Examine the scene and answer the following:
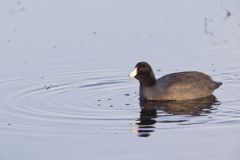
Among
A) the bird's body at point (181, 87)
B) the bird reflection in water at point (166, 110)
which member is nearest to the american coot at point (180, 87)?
the bird's body at point (181, 87)

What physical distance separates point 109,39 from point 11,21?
3.03m

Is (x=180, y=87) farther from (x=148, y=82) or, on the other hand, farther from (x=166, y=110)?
(x=166, y=110)

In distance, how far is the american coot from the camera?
15.9 metres

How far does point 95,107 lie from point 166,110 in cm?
119

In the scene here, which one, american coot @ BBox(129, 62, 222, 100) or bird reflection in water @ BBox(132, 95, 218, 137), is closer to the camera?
bird reflection in water @ BBox(132, 95, 218, 137)

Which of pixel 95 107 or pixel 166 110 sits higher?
pixel 95 107

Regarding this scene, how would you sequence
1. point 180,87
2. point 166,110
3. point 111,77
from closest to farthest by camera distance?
point 166,110
point 180,87
point 111,77

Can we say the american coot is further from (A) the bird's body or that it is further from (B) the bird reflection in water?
(B) the bird reflection in water

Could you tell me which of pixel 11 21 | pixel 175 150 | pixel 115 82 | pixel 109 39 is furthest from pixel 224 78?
pixel 11 21

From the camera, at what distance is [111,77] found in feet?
55.3

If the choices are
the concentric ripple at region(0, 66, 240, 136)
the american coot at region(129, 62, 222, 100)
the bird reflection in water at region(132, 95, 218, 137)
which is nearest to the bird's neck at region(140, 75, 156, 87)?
the american coot at region(129, 62, 222, 100)

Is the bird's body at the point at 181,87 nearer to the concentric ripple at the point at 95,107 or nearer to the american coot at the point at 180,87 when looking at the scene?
the american coot at the point at 180,87

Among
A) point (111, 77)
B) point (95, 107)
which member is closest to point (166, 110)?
point (95, 107)

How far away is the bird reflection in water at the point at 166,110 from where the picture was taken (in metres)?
13.4
